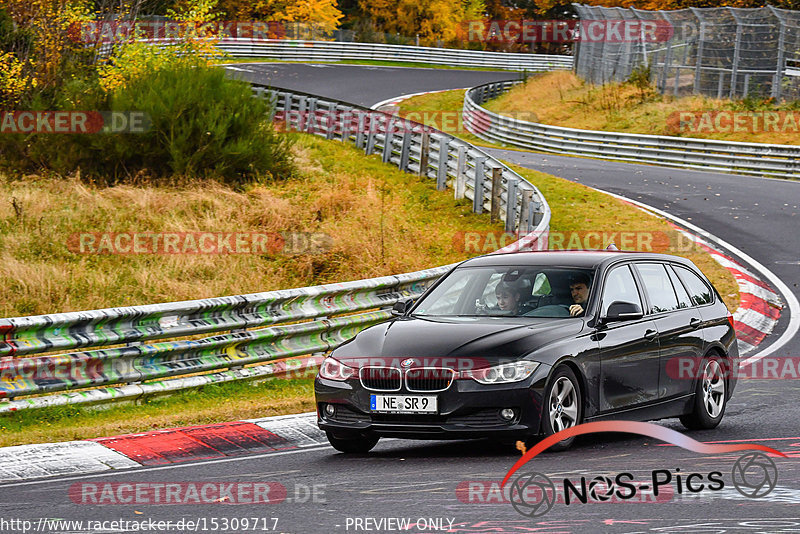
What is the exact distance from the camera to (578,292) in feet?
29.9

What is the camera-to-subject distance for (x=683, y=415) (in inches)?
375

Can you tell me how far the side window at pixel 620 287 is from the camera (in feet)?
30.3

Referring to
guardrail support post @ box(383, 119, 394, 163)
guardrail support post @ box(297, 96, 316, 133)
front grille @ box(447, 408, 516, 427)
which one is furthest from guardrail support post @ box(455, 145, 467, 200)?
front grille @ box(447, 408, 516, 427)

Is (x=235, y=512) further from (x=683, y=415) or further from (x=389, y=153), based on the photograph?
(x=389, y=153)

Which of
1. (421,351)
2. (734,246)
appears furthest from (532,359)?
(734,246)

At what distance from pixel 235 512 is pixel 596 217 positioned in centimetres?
1838

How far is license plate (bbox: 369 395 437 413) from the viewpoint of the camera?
7973mm

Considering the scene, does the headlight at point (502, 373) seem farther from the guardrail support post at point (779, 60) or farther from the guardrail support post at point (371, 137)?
the guardrail support post at point (779, 60)

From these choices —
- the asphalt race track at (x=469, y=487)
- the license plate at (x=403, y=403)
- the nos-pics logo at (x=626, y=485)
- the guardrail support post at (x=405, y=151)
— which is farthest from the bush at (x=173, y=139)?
the nos-pics logo at (x=626, y=485)

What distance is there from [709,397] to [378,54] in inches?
2258

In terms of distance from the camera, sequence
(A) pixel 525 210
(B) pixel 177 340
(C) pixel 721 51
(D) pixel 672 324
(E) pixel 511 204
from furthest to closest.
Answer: (C) pixel 721 51 → (E) pixel 511 204 → (A) pixel 525 210 → (B) pixel 177 340 → (D) pixel 672 324

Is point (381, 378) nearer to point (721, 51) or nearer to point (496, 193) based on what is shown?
point (496, 193)

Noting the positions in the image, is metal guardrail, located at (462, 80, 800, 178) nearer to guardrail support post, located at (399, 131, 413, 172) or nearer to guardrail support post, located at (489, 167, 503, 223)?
guardrail support post, located at (399, 131, 413, 172)

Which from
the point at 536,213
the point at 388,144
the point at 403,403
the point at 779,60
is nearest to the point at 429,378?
the point at 403,403
